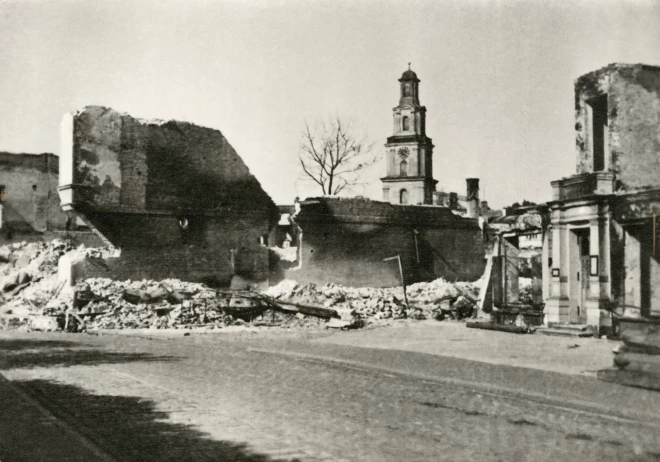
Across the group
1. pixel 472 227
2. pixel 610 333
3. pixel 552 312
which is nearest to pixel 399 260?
pixel 472 227

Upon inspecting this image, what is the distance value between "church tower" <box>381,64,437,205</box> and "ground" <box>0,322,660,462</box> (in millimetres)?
53370

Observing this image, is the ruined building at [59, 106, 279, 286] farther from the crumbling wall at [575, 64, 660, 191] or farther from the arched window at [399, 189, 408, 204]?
the arched window at [399, 189, 408, 204]

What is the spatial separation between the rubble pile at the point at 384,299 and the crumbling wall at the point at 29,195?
60.3ft

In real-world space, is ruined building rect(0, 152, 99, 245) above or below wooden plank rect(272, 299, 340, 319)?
above

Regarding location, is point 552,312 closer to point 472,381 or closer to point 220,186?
point 472,381

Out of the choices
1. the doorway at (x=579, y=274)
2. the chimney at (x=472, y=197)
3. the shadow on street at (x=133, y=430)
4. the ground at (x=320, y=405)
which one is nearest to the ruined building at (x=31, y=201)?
the ground at (x=320, y=405)

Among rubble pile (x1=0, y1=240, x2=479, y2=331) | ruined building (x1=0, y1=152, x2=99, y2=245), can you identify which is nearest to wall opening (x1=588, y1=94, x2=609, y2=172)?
rubble pile (x1=0, y1=240, x2=479, y2=331)

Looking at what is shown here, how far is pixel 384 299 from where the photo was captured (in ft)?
91.7

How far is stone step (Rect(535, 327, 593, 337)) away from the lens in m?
18.2

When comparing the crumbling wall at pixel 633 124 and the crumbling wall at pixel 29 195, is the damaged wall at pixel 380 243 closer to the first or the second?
the crumbling wall at pixel 633 124

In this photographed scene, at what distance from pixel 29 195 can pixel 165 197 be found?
1607 centimetres

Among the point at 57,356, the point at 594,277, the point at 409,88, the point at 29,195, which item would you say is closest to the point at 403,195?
the point at 409,88

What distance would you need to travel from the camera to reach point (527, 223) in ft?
74.5

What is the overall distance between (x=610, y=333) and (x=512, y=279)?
244 inches
